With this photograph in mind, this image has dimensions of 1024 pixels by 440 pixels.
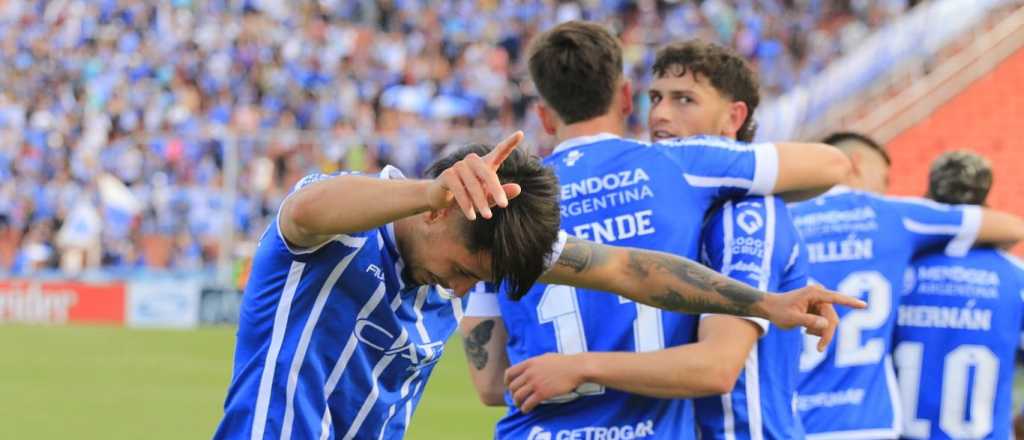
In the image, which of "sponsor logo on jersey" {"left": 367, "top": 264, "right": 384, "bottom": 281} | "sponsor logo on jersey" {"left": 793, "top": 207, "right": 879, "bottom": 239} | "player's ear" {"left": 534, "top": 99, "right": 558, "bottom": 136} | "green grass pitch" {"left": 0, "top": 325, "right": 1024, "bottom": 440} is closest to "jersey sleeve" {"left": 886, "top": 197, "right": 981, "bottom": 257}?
"sponsor logo on jersey" {"left": 793, "top": 207, "right": 879, "bottom": 239}

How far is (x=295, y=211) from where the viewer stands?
3.12 metres

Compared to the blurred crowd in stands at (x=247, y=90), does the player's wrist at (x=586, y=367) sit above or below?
below

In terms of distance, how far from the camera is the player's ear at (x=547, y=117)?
173 inches

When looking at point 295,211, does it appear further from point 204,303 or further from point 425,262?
point 204,303

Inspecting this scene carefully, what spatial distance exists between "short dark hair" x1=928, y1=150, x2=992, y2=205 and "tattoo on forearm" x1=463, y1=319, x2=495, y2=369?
9.12 feet

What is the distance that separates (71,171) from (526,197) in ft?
73.6

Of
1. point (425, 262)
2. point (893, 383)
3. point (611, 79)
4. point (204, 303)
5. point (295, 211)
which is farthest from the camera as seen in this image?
point (204, 303)

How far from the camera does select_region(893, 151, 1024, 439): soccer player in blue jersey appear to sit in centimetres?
620

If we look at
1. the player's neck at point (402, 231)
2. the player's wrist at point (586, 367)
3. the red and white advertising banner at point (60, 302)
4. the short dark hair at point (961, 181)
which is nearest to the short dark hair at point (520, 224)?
the player's neck at point (402, 231)

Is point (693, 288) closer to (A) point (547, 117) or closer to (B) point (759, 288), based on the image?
(B) point (759, 288)

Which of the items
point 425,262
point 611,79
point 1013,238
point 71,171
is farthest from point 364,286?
point 71,171

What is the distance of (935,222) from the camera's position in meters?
5.89

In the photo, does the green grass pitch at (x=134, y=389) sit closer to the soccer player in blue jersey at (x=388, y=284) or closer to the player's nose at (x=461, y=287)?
the soccer player in blue jersey at (x=388, y=284)

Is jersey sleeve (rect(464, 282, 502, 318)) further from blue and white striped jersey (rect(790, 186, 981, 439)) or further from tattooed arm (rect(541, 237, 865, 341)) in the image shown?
blue and white striped jersey (rect(790, 186, 981, 439))
